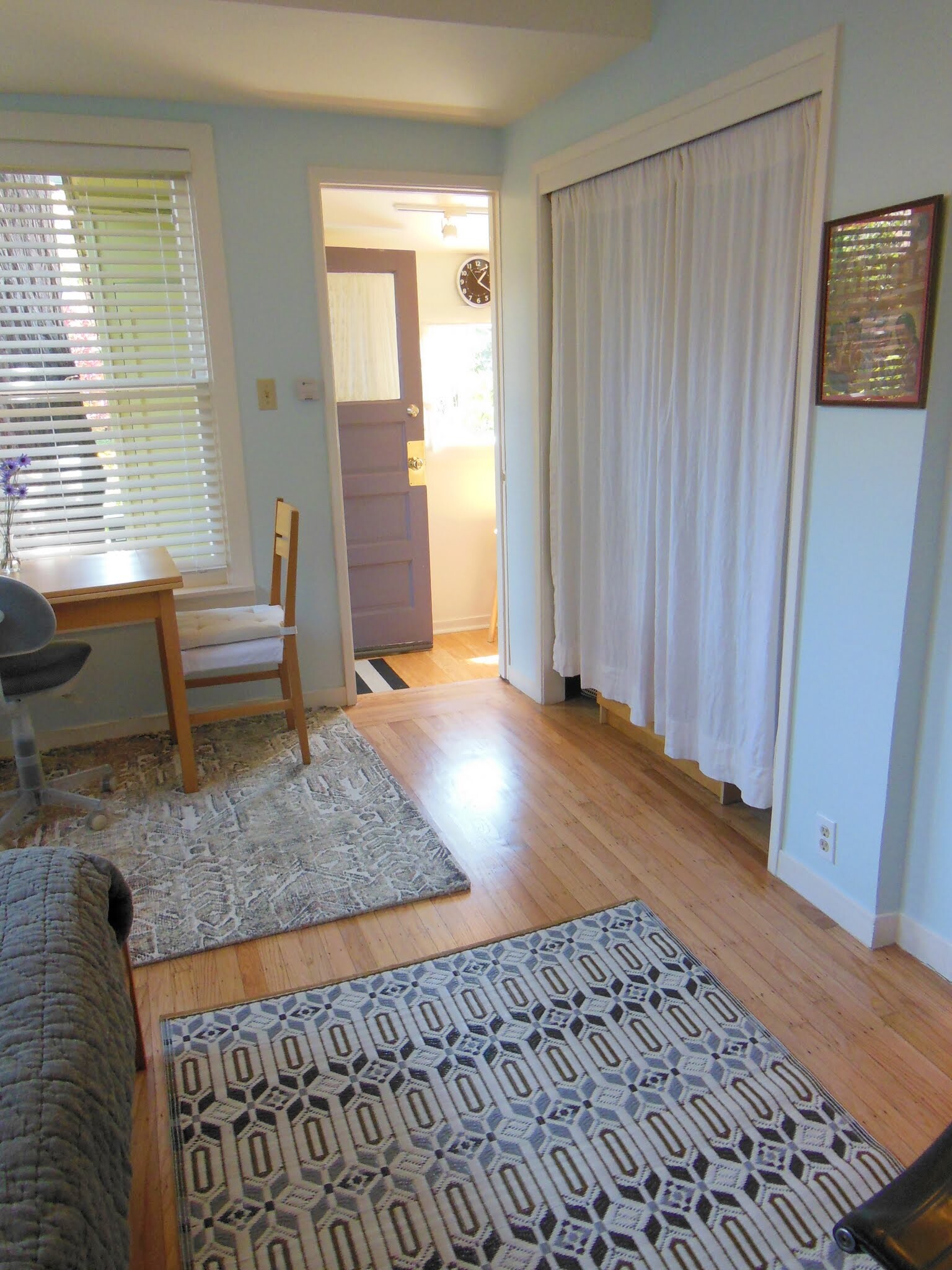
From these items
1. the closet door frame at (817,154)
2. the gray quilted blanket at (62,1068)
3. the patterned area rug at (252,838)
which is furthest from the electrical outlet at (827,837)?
the gray quilted blanket at (62,1068)

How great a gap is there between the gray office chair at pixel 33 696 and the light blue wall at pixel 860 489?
2.17 metres

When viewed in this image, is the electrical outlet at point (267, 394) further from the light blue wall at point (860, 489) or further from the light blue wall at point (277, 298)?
the light blue wall at point (860, 489)

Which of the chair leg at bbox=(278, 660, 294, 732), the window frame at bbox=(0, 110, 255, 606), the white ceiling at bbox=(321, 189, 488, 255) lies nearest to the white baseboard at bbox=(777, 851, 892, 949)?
the chair leg at bbox=(278, 660, 294, 732)

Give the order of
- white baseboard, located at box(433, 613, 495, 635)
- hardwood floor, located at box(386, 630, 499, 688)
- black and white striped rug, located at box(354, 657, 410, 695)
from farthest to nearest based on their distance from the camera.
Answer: white baseboard, located at box(433, 613, 495, 635) < hardwood floor, located at box(386, 630, 499, 688) < black and white striped rug, located at box(354, 657, 410, 695)

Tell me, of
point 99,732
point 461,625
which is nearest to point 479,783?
point 99,732

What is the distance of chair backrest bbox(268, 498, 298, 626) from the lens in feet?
10.7

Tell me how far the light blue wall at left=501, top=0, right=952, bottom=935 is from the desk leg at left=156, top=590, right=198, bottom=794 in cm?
198

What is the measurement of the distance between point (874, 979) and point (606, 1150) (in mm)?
844

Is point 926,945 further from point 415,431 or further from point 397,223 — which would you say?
point 397,223

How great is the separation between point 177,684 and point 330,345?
157cm

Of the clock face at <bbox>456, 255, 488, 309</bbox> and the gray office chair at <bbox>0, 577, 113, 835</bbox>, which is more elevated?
the clock face at <bbox>456, 255, 488, 309</bbox>

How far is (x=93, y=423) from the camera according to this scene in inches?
141

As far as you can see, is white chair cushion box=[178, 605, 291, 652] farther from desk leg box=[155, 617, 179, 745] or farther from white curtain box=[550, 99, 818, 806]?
white curtain box=[550, 99, 818, 806]

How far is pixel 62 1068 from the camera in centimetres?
119
